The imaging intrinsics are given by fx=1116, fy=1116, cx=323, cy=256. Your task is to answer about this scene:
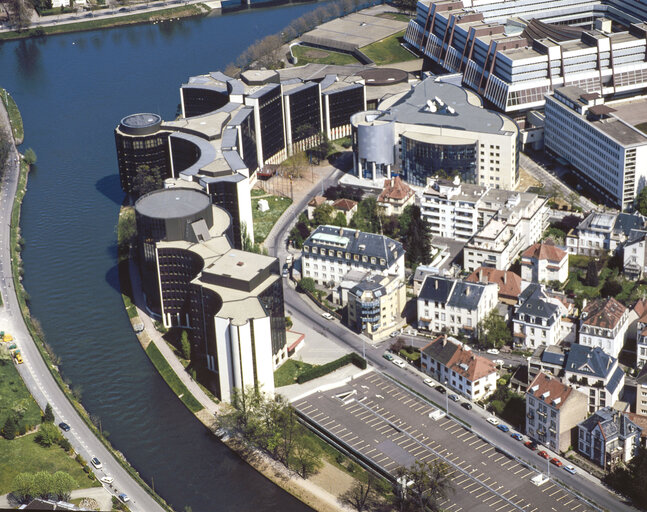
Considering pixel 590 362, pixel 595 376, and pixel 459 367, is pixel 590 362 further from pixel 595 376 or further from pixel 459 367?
pixel 459 367

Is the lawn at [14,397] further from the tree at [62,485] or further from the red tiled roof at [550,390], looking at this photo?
the red tiled roof at [550,390]

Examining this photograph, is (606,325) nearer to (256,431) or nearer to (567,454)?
(567,454)

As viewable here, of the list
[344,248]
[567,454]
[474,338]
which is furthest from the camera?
[344,248]

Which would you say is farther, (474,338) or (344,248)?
(344,248)

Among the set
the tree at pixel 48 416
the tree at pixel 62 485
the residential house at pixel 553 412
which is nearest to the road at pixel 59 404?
the tree at pixel 48 416

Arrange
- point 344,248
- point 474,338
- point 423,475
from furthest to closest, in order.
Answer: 1. point 344,248
2. point 474,338
3. point 423,475

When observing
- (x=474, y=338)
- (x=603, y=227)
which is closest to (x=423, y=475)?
(x=474, y=338)

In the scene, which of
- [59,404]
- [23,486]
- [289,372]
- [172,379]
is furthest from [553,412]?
[59,404]

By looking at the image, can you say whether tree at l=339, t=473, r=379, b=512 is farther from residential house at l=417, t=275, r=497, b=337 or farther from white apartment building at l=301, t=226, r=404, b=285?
white apartment building at l=301, t=226, r=404, b=285
